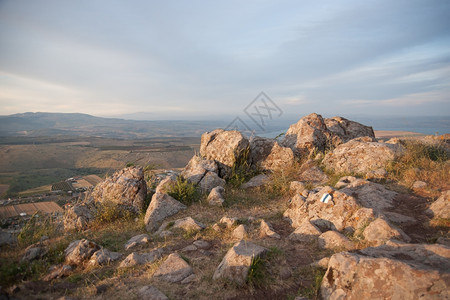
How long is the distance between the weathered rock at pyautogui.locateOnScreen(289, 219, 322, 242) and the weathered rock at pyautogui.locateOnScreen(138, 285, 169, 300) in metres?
2.98

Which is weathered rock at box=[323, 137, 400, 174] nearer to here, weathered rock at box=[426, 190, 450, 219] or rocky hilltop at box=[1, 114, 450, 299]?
rocky hilltop at box=[1, 114, 450, 299]

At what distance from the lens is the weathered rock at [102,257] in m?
4.62

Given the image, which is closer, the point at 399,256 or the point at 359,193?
the point at 399,256

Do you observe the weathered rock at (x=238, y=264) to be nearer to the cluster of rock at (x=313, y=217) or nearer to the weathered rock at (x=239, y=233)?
the cluster of rock at (x=313, y=217)

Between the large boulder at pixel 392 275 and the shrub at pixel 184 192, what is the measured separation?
5296 millimetres

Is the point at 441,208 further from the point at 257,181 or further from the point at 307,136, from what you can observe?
the point at 307,136

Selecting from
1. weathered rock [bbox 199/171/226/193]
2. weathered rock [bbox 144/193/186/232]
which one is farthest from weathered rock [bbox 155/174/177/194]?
weathered rock [bbox 199/171/226/193]

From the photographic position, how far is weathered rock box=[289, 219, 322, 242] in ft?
16.4

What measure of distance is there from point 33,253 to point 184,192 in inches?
163

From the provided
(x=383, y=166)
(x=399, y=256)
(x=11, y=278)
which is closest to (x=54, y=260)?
(x=11, y=278)

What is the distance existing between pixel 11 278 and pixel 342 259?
5.55m

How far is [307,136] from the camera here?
10.9 m

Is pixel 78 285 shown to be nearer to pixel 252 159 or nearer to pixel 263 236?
pixel 263 236

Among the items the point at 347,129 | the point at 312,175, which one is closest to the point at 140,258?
the point at 312,175
